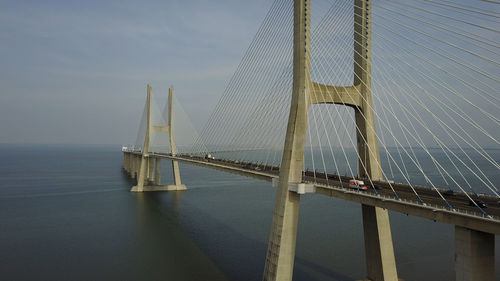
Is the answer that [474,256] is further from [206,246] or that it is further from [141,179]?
[141,179]

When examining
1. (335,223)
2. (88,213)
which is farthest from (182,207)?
(335,223)

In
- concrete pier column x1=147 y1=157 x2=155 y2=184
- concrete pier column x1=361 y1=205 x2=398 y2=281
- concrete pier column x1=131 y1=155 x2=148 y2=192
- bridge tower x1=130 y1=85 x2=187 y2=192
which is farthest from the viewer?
concrete pier column x1=147 y1=157 x2=155 y2=184

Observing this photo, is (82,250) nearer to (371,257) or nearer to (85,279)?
(85,279)

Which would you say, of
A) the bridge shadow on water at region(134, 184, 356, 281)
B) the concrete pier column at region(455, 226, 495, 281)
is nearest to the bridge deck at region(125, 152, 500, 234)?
the concrete pier column at region(455, 226, 495, 281)

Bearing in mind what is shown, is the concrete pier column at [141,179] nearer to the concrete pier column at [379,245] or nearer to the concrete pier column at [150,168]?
the concrete pier column at [150,168]

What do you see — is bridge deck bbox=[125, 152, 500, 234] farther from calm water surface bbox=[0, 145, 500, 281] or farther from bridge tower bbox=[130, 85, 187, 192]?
bridge tower bbox=[130, 85, 187, 192]

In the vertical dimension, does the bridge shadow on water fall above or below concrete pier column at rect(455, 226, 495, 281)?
below

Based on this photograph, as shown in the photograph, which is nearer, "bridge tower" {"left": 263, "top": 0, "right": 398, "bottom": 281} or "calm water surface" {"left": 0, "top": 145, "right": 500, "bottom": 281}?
"bridge tower" {"left": 263, "top": 0, "right": 398, "bottom": 281}
